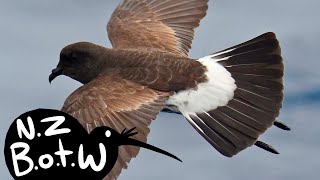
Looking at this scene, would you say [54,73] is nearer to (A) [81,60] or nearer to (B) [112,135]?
(A) [81,60]

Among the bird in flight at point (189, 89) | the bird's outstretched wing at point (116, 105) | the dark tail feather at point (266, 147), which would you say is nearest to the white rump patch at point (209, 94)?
the bird in flight at point (189, 89)

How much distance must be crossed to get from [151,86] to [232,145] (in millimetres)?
1058

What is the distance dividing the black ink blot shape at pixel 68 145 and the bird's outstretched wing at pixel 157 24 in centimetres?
278

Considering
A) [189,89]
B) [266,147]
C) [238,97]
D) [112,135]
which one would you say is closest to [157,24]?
[189,89]

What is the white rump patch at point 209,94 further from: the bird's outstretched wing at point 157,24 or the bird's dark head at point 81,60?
the bird's outstretched wing at point 157,24

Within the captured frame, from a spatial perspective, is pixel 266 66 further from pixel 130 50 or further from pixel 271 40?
pixel 130 50

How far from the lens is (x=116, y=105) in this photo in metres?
8.49

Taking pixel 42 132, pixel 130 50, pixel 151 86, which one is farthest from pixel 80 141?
pixel 130 50

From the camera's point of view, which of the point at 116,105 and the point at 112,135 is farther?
the point at 116,105

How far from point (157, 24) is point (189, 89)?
251 centimetres

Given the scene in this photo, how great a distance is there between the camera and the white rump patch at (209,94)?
8.80 metres

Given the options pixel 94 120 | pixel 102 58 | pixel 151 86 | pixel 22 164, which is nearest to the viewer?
pixel 22 164

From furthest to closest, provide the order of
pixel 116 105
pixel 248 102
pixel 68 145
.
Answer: pixel 248 102 < pixel 116 105 < pixel 68 145

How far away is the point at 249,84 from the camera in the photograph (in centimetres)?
898
